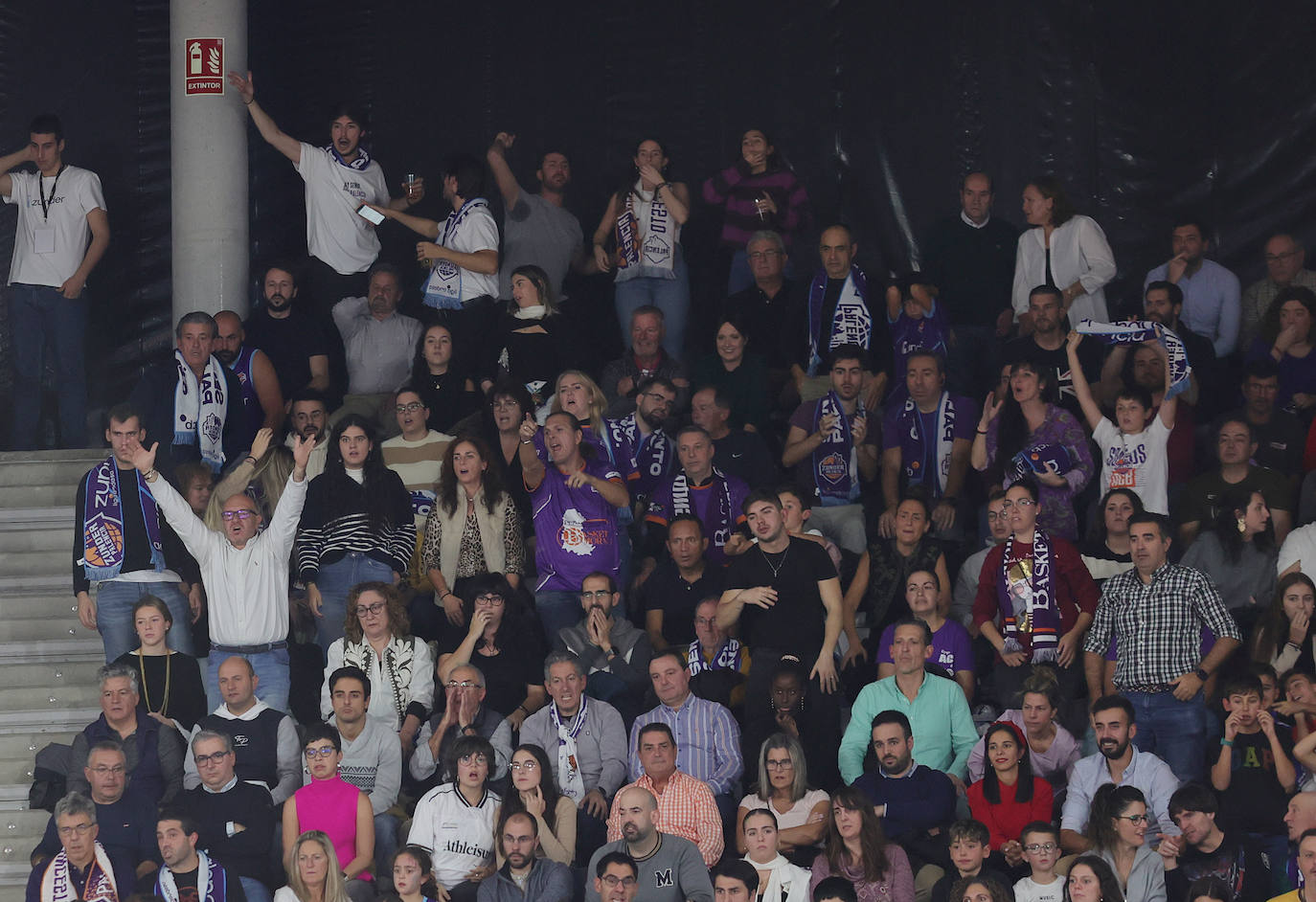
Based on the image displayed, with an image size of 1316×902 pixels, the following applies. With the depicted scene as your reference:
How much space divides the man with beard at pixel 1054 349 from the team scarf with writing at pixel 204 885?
15.7 feet

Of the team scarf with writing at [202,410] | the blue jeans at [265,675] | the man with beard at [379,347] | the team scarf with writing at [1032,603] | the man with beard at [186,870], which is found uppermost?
the man with beard at [379,347]

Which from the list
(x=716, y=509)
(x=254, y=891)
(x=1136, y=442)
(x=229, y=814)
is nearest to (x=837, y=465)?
(x=716, y=509)

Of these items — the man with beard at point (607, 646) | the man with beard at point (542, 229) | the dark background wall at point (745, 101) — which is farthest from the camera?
the dark background wall at point (745, 101)

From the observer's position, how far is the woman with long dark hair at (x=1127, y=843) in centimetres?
765

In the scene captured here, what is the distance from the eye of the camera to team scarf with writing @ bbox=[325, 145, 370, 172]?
11.1 meters

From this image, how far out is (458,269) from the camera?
10.8 m

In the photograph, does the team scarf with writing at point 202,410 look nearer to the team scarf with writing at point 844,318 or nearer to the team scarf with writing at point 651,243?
the team scarf with writing at point 651,243

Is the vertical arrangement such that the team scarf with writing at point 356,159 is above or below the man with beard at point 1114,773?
above

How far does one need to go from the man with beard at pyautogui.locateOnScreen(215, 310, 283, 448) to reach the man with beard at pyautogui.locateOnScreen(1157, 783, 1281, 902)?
5022mm

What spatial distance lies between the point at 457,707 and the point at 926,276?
4.06 metres

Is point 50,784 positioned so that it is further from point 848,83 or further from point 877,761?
point 848,83

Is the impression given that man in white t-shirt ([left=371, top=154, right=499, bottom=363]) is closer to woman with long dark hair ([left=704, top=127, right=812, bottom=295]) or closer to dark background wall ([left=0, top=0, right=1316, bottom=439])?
dark background wall ([left=0, top=0, right=1316, bottom=439])

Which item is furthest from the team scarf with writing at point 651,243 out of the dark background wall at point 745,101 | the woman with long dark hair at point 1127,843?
the woman with long dark hair at point 1127,843

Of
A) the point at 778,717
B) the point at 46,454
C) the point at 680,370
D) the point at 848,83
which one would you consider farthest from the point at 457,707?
the point at 848,83
